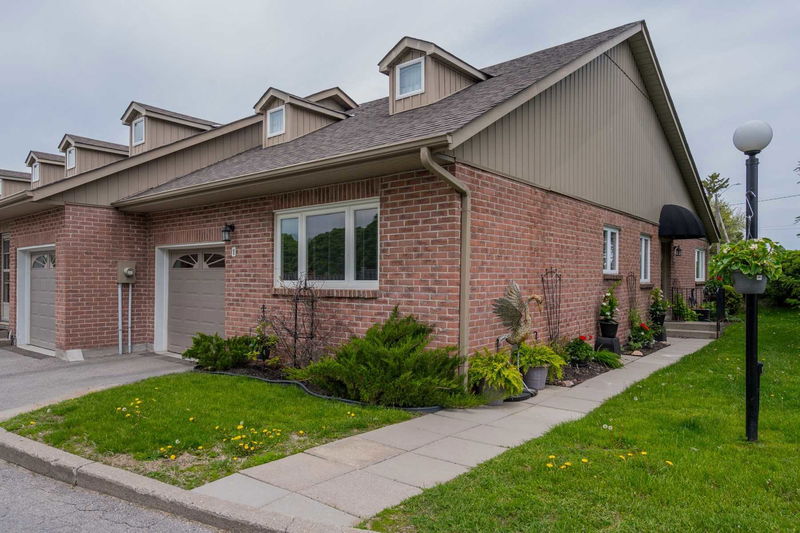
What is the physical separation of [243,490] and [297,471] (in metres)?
0.51

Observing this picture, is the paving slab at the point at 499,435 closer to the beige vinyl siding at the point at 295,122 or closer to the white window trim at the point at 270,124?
the beige vinyl siding at the point at 295,122

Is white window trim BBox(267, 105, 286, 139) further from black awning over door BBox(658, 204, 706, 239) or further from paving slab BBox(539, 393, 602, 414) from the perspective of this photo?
black awning over door BBox(658, 204, 706, 239)

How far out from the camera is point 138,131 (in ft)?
41.2

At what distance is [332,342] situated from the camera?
8.02 metres

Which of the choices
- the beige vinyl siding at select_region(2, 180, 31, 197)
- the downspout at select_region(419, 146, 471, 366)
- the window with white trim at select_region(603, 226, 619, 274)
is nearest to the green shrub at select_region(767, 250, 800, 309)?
the window with white trim at select_region(603, 226, 619, 274)

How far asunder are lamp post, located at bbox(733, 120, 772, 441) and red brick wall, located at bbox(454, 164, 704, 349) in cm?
294

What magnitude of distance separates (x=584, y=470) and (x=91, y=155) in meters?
12.5

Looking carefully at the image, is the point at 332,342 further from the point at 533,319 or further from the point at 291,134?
the point at 291,134

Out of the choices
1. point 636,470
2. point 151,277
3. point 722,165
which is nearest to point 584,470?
point 636,470

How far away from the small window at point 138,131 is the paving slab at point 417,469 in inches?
423

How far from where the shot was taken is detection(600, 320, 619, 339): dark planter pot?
415 inches

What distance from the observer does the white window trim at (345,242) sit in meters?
7.78

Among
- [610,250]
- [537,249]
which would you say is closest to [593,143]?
[610,250]

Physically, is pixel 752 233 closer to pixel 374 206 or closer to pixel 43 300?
pixel 374 206
